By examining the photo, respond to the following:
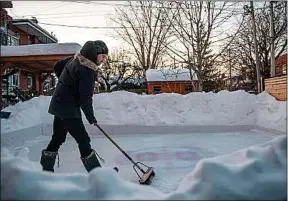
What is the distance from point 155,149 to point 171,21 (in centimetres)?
997

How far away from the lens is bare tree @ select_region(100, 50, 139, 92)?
13.7m

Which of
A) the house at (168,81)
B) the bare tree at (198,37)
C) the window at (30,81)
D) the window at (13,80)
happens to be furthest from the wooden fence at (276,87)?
the house at (168,81)

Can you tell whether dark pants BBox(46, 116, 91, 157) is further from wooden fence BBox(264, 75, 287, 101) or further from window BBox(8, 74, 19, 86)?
window BBox(8, 74, 19, 86)

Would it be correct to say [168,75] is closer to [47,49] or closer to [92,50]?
[47,49]

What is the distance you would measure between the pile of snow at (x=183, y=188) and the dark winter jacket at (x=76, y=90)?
1444mm

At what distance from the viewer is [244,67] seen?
1483cm

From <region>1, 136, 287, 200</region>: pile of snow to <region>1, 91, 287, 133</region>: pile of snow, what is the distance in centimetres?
501

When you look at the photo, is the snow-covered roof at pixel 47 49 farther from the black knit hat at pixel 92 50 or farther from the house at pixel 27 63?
the black knit hat at pixel 92 50

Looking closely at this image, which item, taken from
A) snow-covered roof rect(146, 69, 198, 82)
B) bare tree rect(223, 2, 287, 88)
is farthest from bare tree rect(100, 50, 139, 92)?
bare tree rect(223, 2, 287, 88)

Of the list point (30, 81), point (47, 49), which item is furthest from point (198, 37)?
point (47, 49)

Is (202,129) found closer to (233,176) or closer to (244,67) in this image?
(233,176)

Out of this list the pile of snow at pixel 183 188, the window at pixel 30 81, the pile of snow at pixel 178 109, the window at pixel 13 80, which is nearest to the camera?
the pile of snow at pixel 183 188

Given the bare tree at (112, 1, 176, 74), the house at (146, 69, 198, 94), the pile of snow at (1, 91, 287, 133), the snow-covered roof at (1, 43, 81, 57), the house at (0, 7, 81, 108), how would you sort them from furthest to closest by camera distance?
the house at (146, 69, 198, 94)
the bare tree at (112, 1, 176, 74)
the pile of snow at (1, 91, 287, 133)
the snow-covered roof at (1, 43, 81, 57)
the house at (0, 7, 81, 108)

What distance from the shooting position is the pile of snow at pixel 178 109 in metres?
6.20
